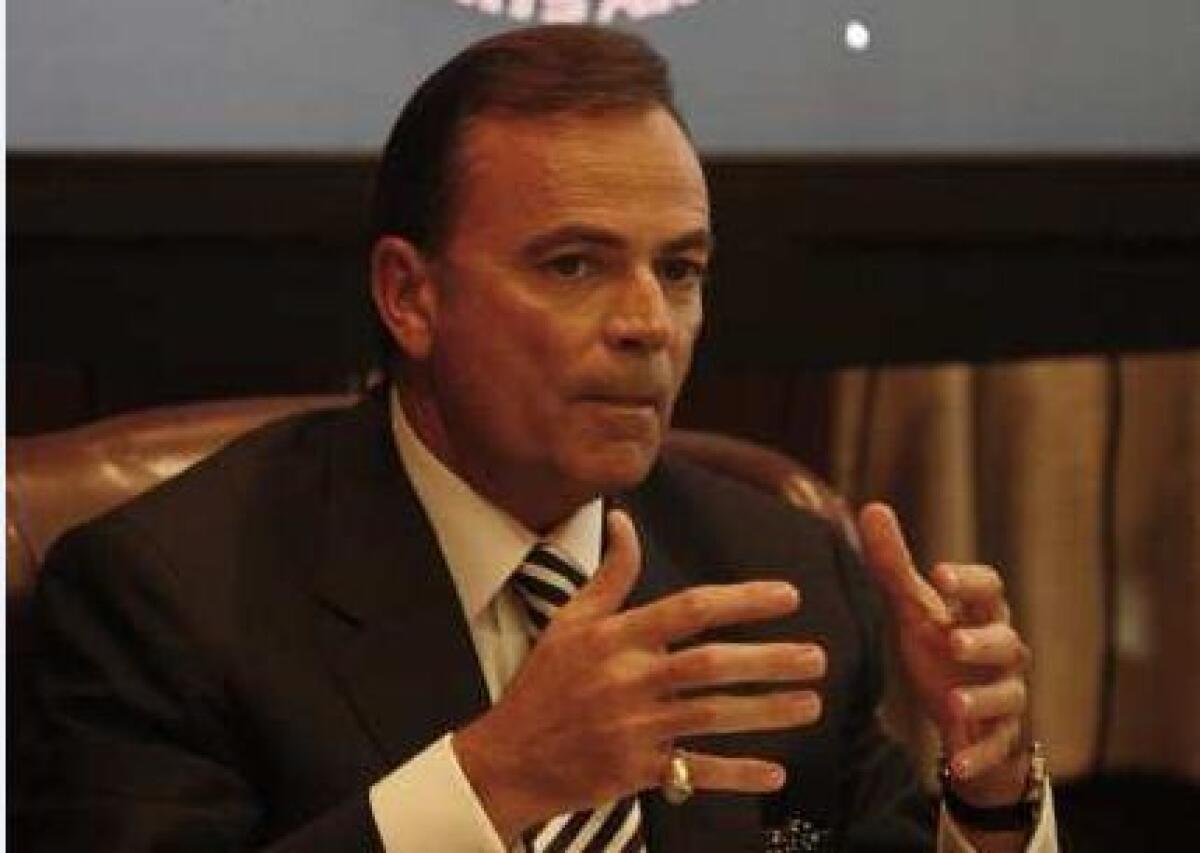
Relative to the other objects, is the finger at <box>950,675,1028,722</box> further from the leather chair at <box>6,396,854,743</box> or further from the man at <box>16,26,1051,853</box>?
the leather chair at <box>6,396,854,743</box>

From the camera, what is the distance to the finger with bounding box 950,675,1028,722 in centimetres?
126

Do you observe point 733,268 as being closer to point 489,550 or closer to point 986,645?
point 489,550

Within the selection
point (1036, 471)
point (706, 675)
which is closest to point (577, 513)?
point (706, 675)

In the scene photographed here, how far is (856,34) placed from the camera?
1992 millimetres

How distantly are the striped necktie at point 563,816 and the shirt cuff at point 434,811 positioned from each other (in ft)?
0.31

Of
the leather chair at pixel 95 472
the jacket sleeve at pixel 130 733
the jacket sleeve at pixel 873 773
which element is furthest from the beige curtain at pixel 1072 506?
the jacket sleeve at pixel 130 733

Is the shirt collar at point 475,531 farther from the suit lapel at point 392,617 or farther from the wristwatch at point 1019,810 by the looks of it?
the wristwatch at point 1019,810

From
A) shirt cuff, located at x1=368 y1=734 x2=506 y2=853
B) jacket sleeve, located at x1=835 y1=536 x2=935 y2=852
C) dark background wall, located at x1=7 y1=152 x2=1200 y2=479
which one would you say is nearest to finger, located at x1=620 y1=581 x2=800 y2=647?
shirt cuff, located at x1=368 y1=734 x2=506 y2=853

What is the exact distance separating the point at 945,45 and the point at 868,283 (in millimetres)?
229

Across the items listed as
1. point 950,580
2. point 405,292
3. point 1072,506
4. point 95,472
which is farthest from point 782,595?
point 1072,506

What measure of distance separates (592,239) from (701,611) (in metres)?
0.28

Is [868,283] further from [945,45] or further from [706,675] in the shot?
[706,675]

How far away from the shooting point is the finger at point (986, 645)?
1.25m

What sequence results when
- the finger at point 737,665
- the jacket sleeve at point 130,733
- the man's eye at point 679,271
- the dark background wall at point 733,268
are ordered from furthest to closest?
the dark background wall at point 733,268 < the man's eye at point 679,271 < the jacket sleeve at point 130,733 < the finger at point 737,665
